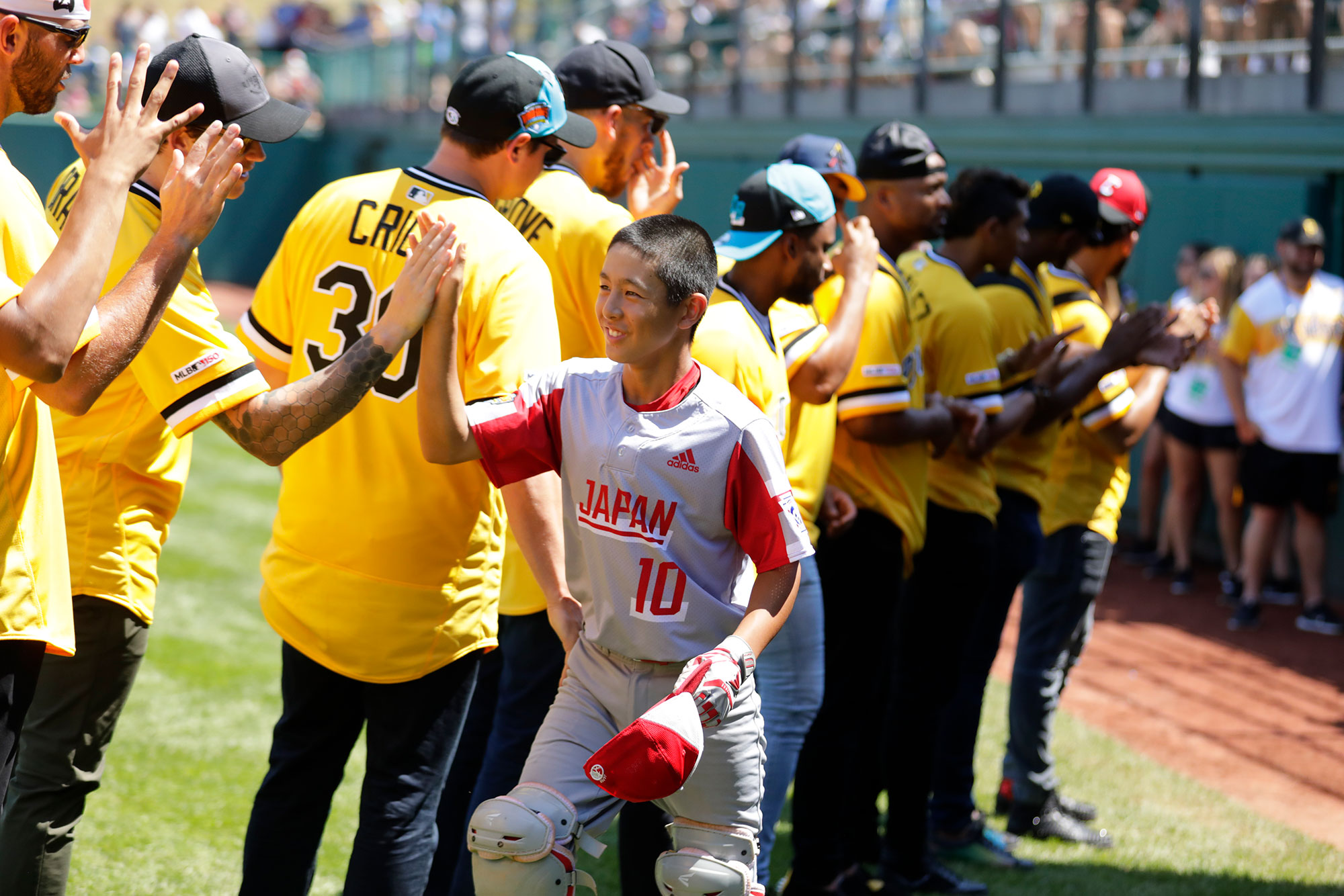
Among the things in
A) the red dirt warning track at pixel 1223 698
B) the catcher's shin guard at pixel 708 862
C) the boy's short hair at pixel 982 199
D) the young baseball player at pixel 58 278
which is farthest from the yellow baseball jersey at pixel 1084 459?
the young baseball player at pixel 58 278

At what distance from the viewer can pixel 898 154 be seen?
4.42 metres

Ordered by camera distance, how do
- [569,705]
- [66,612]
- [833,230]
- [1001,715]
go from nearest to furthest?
1. [66,612]
2. [569,705]
3. [833,230]
4. [1001,715]

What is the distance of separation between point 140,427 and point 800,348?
69.5 inches

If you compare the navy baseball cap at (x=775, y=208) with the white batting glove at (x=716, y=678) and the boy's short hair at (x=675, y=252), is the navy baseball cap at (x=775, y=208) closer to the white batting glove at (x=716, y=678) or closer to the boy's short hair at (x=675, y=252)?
the boy's short hair at (x=675, y=252)

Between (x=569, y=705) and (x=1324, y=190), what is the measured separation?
8540 millimetres

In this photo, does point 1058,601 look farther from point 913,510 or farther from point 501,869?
point 501,869

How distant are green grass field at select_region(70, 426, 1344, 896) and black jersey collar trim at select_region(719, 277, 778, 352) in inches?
79.8

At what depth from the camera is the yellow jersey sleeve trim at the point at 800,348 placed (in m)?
3.64

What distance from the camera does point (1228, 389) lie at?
8992mm

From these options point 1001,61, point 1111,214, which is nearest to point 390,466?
point 1111,214

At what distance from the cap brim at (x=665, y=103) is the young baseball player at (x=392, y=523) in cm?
88

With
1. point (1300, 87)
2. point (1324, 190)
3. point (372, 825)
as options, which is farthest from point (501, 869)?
point (1300, 87)

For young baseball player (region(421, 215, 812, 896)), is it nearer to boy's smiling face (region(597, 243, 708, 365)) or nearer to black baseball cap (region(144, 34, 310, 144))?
boy's smiling face (region(597, 243, 708, 365))

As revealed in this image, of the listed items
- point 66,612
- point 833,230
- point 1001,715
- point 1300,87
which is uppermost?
point 1300,87
